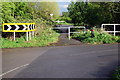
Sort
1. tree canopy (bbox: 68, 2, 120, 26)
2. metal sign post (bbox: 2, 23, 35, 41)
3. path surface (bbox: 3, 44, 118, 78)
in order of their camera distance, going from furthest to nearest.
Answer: tree canopy (bbox: 68, 2, 120, 26)
metal sign post (bbox: 2, 23, 35, 41)
path surface (bbox: 3, 44, 118, 78)

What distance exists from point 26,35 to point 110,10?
10580 millimetres

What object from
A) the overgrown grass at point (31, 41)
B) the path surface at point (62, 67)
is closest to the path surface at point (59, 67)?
the path surface at point (62, 67)

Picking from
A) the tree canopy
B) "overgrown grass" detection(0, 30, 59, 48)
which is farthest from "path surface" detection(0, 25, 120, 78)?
the tree canopy

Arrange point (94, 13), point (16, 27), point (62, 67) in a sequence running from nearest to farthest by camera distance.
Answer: point (62, 67) → point (16, 27) → point (94, 13)

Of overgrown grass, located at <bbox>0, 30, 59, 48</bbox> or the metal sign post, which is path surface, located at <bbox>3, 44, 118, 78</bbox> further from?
the metal sign post

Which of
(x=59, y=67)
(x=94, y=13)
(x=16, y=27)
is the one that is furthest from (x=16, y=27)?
(x=94, y=13)

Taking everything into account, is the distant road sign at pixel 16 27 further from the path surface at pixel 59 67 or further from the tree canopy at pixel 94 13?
the tree canopy at pixel 94 13

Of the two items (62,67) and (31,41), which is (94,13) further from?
(62,67)

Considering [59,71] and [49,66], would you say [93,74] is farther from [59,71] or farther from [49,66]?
[49,66]

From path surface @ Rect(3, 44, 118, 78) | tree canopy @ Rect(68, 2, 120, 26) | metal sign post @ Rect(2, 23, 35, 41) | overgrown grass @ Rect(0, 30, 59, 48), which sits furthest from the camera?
tree canopy @ Rect(68, 2, 120, 26)

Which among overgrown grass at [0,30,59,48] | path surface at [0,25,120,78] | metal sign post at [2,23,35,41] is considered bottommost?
path surface at [0,25,120,78]

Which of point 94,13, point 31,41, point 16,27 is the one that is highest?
point 94,13

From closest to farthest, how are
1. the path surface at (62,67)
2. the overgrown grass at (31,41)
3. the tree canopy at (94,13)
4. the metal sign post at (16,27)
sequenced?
the path surface at (62,67) < the overgrown grass at (31,41) < the metal sign post at (16,27) < the tree canopy at (94,13)

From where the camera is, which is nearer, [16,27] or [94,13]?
[16,27]
